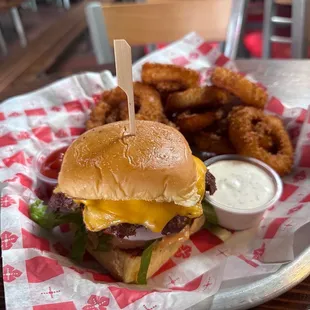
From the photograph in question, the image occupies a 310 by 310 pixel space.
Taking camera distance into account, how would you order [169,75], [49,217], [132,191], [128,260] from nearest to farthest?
[132,191] → [128,260] → [49,217] → [169,75]

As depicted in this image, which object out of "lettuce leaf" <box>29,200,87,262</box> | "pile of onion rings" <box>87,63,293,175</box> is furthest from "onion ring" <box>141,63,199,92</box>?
"lettuce leaf" <box>29,200,87,262</box>

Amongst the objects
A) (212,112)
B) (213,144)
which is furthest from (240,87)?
(213,144)

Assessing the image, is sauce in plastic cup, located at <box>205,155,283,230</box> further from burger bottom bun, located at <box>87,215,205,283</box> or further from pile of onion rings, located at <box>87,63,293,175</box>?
burger bottom bun, located at <box>87,215,205,283</box>

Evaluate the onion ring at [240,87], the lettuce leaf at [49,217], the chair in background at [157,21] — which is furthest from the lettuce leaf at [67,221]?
the chair in background at [157,21]

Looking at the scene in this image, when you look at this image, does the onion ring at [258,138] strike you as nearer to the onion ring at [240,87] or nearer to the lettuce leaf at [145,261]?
the onion ring at [240,87]

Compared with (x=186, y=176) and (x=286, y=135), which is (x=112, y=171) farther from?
(x=286, y=135)

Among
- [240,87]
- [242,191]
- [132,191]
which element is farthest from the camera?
[240,87]

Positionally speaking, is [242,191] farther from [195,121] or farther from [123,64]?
[123,64]
